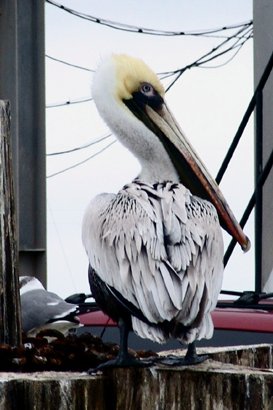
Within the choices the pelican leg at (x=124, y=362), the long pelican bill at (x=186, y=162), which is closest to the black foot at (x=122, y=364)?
the pelican leg at (x=124, y=362)

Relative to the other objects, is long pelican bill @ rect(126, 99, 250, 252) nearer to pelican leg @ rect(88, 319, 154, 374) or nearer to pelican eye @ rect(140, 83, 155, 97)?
pelican eye @ rect(140, 83, 155, 97)

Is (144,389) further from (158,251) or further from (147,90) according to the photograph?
Answer: (147,90)

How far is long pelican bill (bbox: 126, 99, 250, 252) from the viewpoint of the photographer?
6.20m

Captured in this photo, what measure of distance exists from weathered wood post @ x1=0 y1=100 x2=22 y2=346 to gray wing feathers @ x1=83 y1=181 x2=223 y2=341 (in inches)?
20.2

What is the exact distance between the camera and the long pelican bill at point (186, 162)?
6.20 metres

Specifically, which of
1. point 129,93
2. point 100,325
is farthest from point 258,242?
point 129,93

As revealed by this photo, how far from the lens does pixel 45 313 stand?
816 cm

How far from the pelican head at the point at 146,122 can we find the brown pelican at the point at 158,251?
Result: 1 centimetres

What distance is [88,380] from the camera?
17.5 feet

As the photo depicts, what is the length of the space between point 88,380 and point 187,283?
0.51 meters

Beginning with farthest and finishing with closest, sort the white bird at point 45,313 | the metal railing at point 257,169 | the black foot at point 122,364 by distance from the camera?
1. the metal railing at point 257,169
2. the white bird at point 45,313
3. the black foot at point 122,364

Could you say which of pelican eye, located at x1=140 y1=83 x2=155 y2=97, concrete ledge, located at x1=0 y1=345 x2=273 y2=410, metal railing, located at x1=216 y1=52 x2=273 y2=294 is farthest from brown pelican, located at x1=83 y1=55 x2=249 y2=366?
metal railing, located at x1=216 y1=52 x2=273 y2=294

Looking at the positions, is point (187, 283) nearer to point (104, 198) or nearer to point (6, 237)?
point (104, 198)

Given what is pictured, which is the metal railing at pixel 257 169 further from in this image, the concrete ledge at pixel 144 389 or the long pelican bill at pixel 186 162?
the concrete ledge at pixel 144 389
